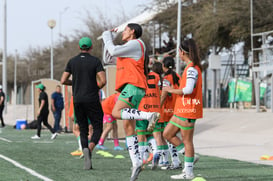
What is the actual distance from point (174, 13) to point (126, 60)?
2988 cm

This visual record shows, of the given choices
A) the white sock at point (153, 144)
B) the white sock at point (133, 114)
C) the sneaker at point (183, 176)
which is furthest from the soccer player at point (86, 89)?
the white sock at point (133, 114)

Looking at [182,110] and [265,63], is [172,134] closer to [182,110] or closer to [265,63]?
[182,110]

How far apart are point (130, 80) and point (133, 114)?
18.0 inches

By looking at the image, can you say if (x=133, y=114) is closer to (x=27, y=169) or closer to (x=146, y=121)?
(x=146, y=121)

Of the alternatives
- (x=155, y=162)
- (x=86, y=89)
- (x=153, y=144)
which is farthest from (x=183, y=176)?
(x=86, y=89)

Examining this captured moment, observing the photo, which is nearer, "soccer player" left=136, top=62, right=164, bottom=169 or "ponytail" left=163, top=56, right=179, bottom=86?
"soccer player" left=136, top=62, right=164, bottom=169

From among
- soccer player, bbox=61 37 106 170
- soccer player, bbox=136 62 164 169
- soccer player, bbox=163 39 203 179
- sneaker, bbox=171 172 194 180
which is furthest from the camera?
soccer player, bbox=136 62 164 169

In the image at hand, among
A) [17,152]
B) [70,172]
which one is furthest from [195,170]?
[17,152]

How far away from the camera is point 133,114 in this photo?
771 cm

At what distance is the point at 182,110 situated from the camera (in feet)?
27.5

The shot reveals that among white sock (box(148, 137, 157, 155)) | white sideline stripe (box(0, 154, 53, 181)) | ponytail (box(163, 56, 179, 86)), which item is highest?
ponytail (box(163, 56, 179, 86))

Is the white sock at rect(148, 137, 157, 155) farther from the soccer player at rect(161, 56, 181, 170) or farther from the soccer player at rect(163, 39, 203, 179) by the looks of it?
the soccer player at rect(163, 39, 203, 179)

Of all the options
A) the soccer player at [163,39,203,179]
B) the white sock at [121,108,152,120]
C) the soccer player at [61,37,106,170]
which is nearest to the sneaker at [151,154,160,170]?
the soccer player at [61,37,106,170]

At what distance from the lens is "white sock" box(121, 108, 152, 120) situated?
7.66 metres
